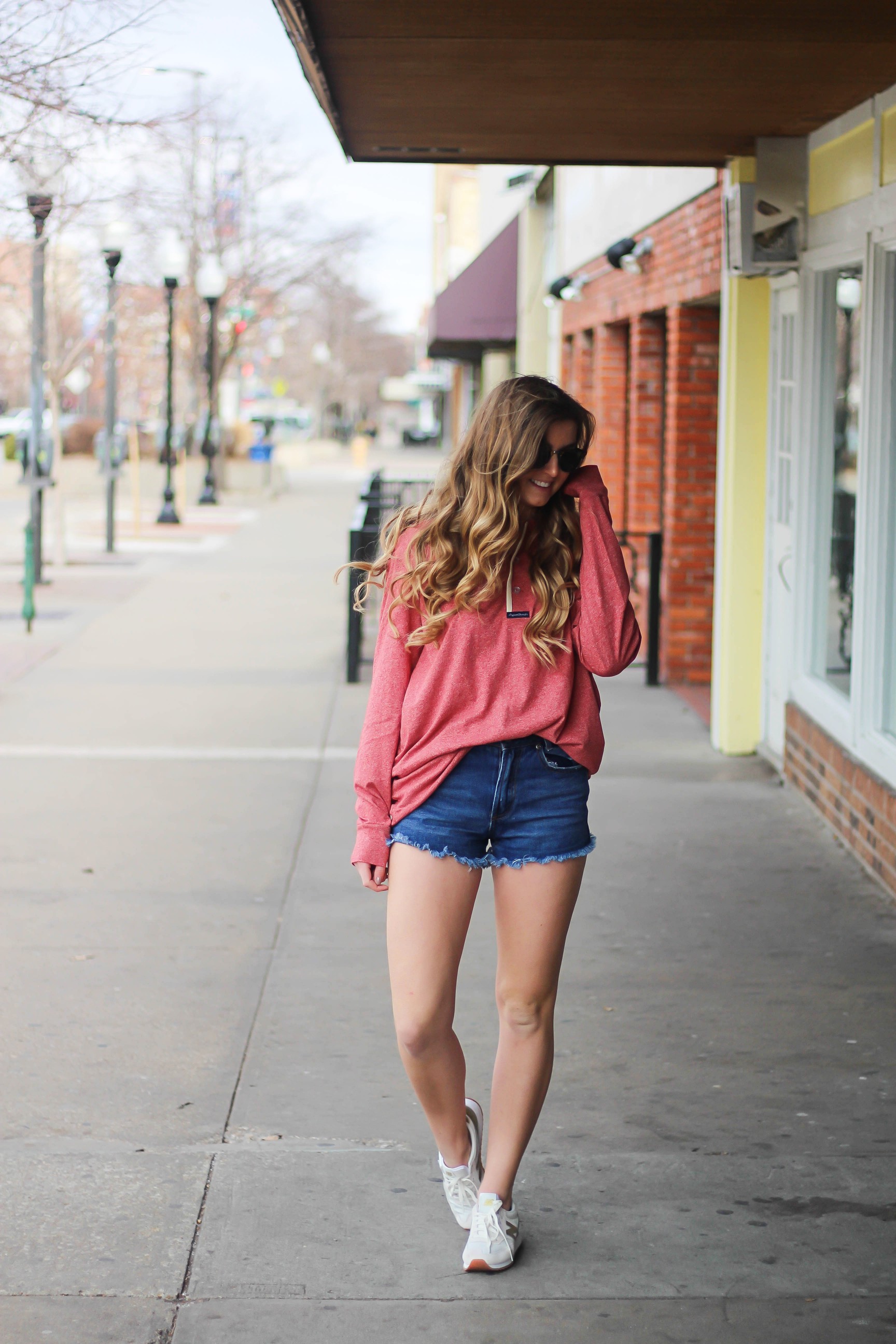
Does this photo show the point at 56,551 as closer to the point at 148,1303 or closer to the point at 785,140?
the point at 785,140

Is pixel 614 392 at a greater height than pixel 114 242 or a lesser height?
lesser

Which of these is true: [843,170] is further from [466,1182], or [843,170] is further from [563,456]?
[466,1182]

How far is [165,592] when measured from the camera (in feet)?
55.3

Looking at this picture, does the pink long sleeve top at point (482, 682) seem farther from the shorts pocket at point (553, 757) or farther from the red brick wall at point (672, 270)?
the red brick wall at point (672, 270)

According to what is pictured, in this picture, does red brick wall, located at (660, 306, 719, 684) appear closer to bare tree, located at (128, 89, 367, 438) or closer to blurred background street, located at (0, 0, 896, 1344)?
blurred background street, located at (0, 0, 896, 1344)

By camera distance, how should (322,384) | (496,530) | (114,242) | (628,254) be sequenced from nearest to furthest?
(496,530), (628,254), (114,242), (322,384)

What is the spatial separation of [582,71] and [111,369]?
54.8ft

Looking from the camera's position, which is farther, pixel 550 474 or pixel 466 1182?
pixel 466 1182

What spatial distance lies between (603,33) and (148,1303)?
13.4 ft

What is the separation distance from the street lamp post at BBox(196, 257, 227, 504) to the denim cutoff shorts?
88.5 feet

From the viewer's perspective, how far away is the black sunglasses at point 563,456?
3.26 metres

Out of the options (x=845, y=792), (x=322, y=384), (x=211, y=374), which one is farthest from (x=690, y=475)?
(x=322, y=384)

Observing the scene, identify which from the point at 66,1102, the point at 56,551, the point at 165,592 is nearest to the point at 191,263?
the point at 56,551

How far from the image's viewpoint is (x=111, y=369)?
2181 centimetres
